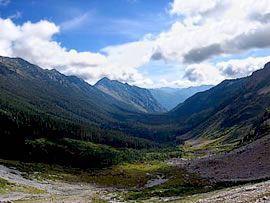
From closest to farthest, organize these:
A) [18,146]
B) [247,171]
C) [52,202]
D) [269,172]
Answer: [52,202]
[269,172]
[247,171]
[18,146]

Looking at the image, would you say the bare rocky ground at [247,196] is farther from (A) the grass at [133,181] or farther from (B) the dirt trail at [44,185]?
(B) the dirt trail at [44,185]

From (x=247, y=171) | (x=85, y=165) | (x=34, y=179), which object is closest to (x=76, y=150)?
(x=85, y=165)

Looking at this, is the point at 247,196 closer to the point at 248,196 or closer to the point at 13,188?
the point at 248,196

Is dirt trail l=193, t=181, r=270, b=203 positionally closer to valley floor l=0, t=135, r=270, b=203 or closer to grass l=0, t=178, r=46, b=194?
valley floor l=0, t=135, r=270, b=203

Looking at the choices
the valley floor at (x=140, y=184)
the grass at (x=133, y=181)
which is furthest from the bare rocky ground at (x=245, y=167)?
the grass at (x=133, y=181)

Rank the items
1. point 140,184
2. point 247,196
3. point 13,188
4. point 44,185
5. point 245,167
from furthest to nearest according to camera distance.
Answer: point 140,184
point 44,185
point 245,167
point 13,188
point 247,196

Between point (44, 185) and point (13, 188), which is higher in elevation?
point (13, 188)

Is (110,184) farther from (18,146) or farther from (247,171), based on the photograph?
(18,146)

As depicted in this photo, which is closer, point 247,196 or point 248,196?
point 248,196

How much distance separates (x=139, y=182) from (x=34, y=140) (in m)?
122

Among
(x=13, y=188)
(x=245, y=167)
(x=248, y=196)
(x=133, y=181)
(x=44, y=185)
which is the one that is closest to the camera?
(x=248, y=196)

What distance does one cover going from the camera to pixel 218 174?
89125mm

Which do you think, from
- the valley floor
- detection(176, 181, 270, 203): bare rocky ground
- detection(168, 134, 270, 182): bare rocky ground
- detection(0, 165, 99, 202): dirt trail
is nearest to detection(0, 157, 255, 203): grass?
the valley floor

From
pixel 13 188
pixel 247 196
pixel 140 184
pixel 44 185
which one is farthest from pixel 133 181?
pixel 247 196
